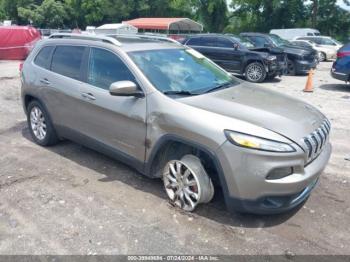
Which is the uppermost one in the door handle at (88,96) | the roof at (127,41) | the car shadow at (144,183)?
the roof at (127,41)

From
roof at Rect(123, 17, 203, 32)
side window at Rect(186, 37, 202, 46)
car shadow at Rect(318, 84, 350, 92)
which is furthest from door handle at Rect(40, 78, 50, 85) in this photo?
roof at Rect(123, 17, 203, 32)

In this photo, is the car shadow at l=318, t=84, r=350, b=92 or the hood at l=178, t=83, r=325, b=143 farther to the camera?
the car shadow at l=318, t=84, r=350, b=92

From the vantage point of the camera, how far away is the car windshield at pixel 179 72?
393 centimetres

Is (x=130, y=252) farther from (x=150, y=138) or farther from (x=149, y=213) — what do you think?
(x=150, y=138)

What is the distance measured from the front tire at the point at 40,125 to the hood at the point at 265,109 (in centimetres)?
249

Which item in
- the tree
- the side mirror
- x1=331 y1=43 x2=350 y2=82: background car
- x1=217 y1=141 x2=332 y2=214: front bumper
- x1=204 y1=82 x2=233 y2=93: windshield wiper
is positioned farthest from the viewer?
the tree

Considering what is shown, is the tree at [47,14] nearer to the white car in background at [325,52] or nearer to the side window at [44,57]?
the white car in background at [325,52]

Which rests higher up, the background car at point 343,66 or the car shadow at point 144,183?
the background car at point 343,66

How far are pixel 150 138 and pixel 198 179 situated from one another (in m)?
0.68

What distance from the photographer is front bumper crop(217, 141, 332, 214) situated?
3.11 m

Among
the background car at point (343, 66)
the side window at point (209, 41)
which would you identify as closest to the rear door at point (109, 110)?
the background car at point (343, 66)

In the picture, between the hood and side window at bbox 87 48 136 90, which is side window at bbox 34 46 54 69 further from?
the hood

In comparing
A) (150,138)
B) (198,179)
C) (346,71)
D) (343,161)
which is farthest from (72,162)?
(346,71)

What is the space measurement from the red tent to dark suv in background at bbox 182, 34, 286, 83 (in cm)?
1015
